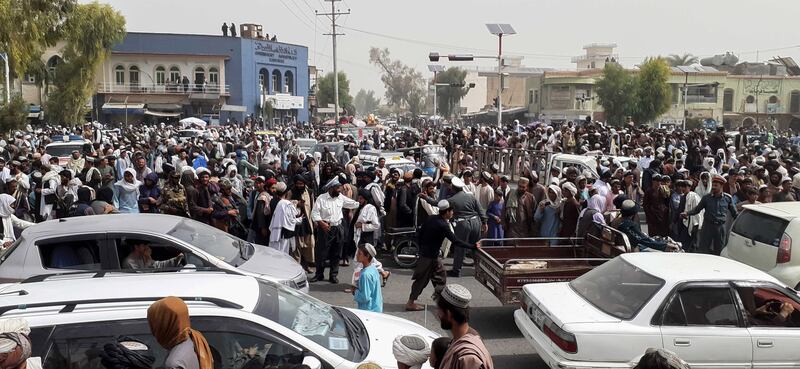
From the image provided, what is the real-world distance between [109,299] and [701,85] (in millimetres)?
68153

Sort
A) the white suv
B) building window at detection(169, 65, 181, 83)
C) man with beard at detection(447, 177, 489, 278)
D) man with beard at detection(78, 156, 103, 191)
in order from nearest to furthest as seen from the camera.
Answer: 1. the white suv
2. man with beard at detection(447, 177, 489, 278)
3. man with beard at detection(78, 156, 103, 191)
4. building window at detection(169, 65, 181, 83)

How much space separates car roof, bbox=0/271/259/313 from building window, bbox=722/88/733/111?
233 ft

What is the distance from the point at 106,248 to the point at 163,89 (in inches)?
2279

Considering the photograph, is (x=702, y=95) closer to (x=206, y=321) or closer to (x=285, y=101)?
(x=285, y=101)

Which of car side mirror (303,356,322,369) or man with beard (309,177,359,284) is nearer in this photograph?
car side mirror (303,356,322,369)

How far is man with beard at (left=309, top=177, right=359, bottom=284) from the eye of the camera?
10.6 m

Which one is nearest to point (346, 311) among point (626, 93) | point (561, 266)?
point (561, 266)

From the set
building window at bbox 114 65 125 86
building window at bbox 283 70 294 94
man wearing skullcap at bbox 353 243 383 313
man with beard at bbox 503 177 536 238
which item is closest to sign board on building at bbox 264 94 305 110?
building window at bbox 283 70 294 94

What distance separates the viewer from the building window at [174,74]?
62.8 meters

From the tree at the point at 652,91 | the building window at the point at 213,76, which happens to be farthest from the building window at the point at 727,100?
the building window at the point at 213,76

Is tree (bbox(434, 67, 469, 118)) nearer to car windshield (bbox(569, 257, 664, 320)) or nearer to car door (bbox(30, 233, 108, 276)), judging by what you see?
car windshield (bbox(569, 257, 664, 320))

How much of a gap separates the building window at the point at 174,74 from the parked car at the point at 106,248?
57.9 m

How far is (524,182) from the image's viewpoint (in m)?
11.7

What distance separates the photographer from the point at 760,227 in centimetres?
916
